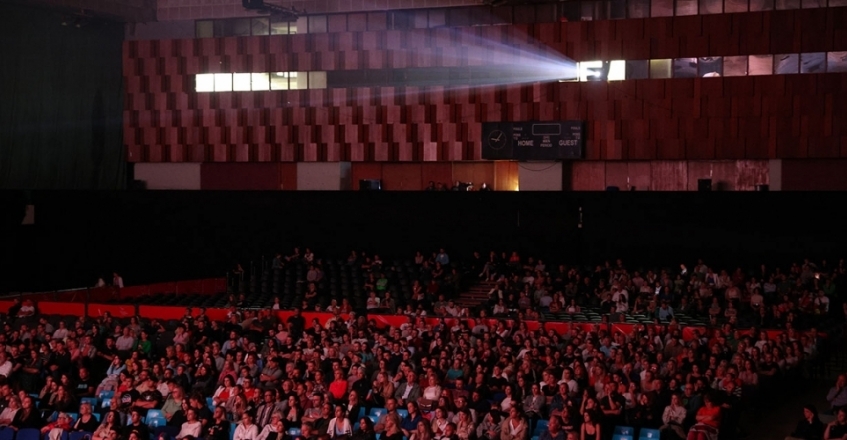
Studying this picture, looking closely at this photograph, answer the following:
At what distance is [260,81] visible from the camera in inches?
1257

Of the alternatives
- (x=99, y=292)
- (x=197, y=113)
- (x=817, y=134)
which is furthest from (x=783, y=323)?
(x=197, y=113)

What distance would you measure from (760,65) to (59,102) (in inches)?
761

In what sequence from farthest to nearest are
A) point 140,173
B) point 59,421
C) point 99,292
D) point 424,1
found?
point 140,173, point 424,1, point 99,292, point 59,421

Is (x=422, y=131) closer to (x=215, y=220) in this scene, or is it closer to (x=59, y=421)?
(x=215, y=220)

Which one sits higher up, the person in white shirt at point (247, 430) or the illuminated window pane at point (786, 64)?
the illuminated window pane at point (786, 64)

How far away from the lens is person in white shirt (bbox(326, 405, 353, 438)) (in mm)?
11961

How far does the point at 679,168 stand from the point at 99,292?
48.9ft

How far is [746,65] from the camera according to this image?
27.3 m

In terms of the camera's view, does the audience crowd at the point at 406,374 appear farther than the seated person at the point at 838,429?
Yes

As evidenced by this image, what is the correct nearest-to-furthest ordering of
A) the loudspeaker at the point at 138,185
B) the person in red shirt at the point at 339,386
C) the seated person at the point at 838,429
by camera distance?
the seated person at the point at 838,429, the person in red shirt at the point at 339,386, the loudspeaker at the point at 138,185

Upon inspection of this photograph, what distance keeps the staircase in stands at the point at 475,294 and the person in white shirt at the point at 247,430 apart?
1331 cm

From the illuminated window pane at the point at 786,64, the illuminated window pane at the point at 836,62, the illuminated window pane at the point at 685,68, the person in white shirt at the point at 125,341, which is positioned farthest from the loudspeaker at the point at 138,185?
the illuminated window pane at the point at 836,62

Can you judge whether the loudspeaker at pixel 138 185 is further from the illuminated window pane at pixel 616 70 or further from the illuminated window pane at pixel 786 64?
the illuminated window pane at pixel 786 64

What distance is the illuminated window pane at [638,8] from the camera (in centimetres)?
2853
